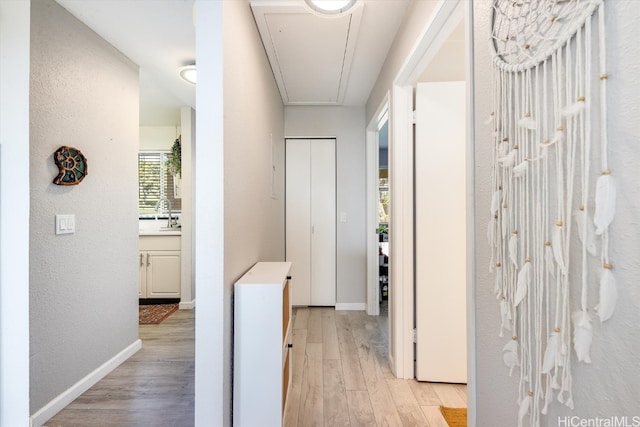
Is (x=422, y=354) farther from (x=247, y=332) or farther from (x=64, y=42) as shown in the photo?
(x=64, y=42)

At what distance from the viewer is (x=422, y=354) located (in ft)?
6.41

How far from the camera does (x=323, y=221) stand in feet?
11.5

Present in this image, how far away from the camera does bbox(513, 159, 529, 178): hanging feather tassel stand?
72 cm

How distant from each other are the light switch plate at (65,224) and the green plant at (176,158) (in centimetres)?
→ 215

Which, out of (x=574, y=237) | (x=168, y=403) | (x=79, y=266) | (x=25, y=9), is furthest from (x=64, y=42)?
(x=574, y=237)

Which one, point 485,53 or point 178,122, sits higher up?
point 178,122

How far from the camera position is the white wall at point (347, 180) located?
3465 millimetres

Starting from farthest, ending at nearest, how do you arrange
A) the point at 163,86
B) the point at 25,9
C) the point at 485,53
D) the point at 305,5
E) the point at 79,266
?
the point at 163,86 < the point at 79,266 < the point at 305,5 < the point at 25,9 < the point at 485,53

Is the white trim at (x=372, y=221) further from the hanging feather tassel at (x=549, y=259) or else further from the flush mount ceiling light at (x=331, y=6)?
the hanging feather tassel at (x=549, y=259)

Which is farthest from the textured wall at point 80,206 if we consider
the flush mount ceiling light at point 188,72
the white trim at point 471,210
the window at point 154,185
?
the white trim at point 471,210

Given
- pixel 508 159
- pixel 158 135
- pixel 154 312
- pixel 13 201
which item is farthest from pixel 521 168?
pixel 158 135

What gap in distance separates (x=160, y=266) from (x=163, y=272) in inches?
3.4

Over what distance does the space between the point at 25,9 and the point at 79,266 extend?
145cm

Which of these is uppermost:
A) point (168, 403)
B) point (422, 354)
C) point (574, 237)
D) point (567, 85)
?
point (567, 85)
